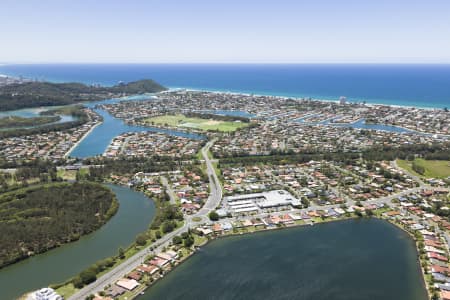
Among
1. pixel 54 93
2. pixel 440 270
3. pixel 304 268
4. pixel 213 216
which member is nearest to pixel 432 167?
pixel 440 270

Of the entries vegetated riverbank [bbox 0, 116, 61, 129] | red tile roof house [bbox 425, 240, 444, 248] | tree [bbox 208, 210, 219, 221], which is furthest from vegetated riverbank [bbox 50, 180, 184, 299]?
vegetated riverbank [bbox 0, 116, 61, 129]

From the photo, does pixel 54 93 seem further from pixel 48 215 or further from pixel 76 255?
pixel 76 255

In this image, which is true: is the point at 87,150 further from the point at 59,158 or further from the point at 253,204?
the point at 253,204

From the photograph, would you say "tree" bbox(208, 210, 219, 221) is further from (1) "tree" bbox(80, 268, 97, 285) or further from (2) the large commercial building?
(1) "tree" bbox(80, 268, 97, 285)

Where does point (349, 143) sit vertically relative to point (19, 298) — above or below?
above

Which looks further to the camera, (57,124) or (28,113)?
(28,113)

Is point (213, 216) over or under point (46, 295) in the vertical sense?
over

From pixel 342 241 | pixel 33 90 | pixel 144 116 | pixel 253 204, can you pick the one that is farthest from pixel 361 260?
pixel 33 90
